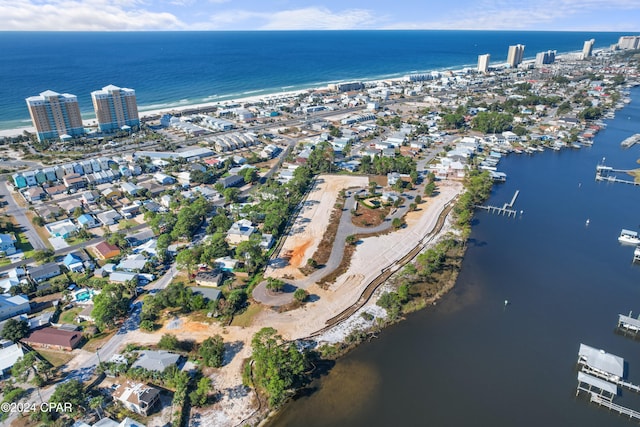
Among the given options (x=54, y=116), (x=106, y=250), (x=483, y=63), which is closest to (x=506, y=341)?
(x=106, y=250)

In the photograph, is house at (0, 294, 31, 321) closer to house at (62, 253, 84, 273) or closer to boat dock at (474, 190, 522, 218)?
house at (62, 253, 84, 273)

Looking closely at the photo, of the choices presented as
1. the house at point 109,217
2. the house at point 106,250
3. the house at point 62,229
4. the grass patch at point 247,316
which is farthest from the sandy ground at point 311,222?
the house at point 62,229

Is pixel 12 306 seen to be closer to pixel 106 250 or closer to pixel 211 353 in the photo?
pixel 106 250

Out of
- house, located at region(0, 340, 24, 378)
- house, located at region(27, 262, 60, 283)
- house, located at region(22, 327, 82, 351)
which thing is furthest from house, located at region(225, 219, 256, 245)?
house, located at region(0, 340, 24, 378)

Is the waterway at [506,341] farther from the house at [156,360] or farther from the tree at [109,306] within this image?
the tree at [109,306]

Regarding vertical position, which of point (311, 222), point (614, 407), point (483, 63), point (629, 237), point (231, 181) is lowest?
point (614, 407)

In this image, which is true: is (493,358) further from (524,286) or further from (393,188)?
(393,188)
